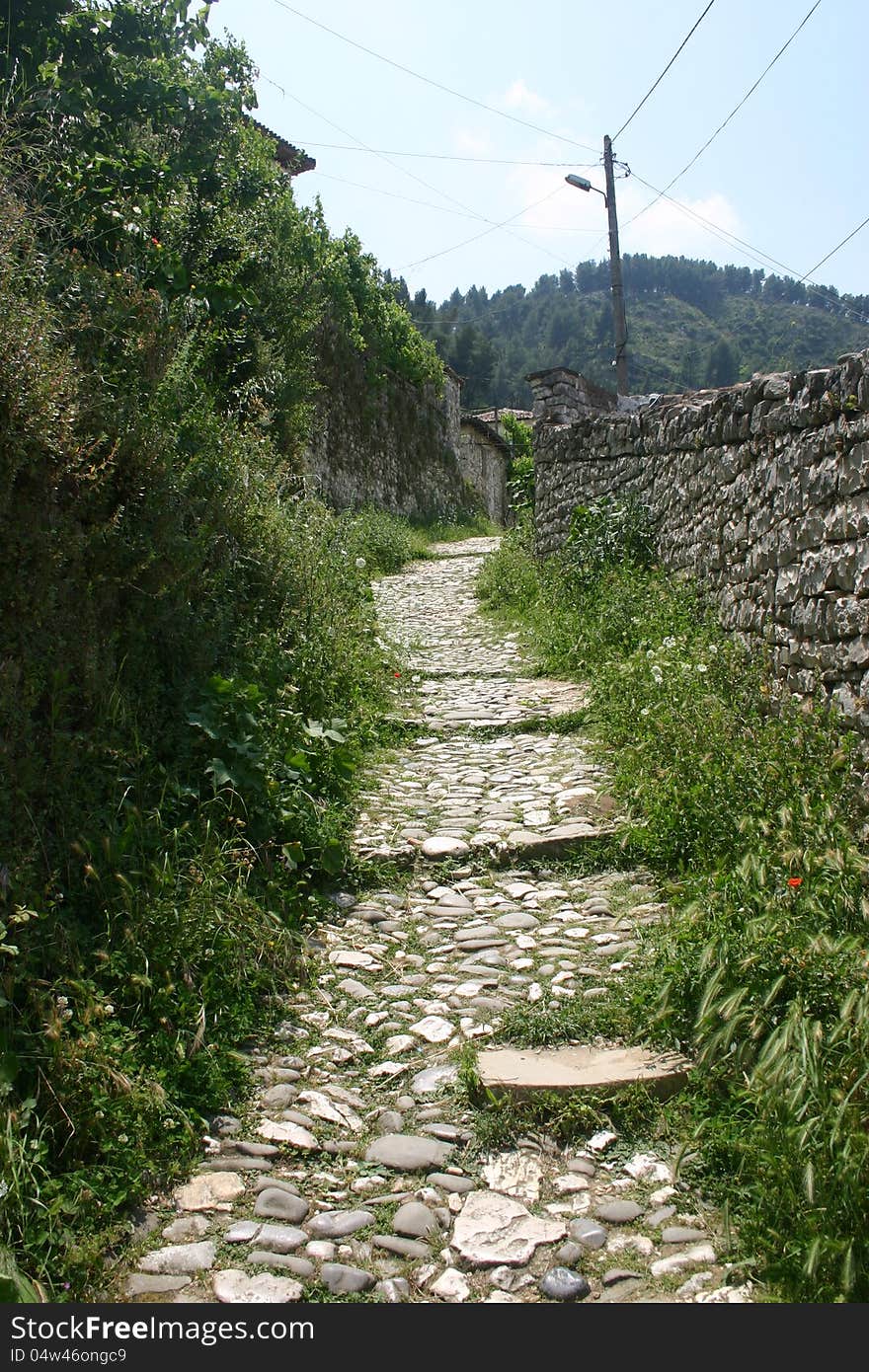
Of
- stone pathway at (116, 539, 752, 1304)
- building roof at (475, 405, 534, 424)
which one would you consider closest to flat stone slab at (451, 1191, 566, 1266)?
stone pathway at (116, 539, 752, 1304)

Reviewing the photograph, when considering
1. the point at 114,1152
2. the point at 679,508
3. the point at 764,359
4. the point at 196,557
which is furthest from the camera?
the point at 764,359

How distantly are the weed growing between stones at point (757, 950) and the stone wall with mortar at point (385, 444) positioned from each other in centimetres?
934

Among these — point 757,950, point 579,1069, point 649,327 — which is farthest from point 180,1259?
point 649,327

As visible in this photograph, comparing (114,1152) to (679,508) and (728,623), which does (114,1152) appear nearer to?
(728,623)

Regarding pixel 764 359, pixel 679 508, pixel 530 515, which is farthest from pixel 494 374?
pixel 679 508

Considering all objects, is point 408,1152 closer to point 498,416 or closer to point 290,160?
point 290,160

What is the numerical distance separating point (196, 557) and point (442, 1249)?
3.33 m

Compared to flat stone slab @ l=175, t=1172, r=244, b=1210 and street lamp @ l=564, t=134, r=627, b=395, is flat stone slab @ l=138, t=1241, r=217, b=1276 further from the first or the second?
street lamp @ l=564, t=134, r=627, b=395

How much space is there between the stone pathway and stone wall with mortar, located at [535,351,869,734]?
1376 mm

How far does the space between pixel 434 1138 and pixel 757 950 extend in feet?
3.94

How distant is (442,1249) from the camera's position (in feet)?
8.20

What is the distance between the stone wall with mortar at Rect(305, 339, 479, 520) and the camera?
16.8 meters

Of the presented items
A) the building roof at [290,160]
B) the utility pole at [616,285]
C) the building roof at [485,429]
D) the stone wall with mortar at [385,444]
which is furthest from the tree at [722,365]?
the building roof at [290,160]

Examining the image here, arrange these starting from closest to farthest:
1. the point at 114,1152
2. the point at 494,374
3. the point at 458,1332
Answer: the point at 458,1332 → the point at 114,1152 → the point at 494,374
